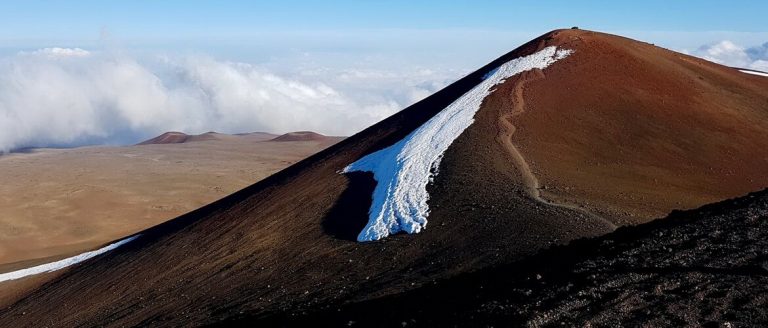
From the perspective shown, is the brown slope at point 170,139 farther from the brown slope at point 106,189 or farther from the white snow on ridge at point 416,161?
the white snow on ridge at point 416,161

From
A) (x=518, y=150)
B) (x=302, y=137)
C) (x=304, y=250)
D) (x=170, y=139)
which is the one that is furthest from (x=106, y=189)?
(x=170, y=139)

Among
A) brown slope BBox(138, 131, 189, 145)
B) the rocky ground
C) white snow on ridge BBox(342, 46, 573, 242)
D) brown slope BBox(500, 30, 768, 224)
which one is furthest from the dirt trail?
brown slope BBox(138, 131, 189, 145)

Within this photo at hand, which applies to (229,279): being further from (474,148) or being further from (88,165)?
(88,165)

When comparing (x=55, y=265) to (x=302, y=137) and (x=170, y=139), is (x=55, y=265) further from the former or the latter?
(x=170, y=139)

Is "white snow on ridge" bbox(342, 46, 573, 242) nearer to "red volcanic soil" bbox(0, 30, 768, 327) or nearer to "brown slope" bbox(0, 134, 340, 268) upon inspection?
"red volcanic soil" bbox(0, 30, 768, 327)

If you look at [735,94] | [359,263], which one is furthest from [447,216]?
[735,94]

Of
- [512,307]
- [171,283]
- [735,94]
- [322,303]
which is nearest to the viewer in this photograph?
[512,307]
